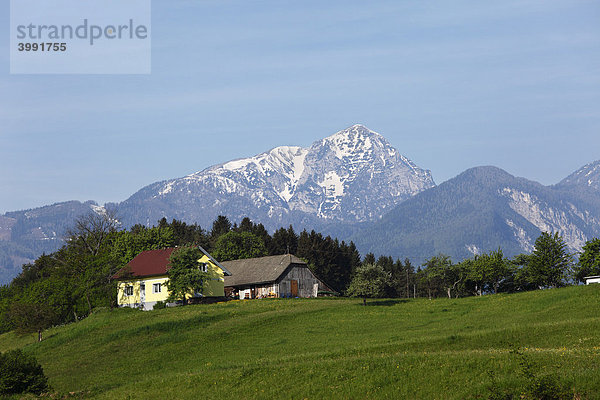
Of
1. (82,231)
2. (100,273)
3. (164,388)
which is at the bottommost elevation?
(164,388)

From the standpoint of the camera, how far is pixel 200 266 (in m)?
99.0

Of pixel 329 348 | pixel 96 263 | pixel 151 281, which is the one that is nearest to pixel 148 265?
pixel 151 281

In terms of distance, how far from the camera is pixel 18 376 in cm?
4572

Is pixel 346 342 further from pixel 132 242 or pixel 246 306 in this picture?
pixel 132 242

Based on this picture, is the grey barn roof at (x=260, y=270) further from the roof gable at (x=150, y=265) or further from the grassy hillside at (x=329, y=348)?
the grassy hillside at (x=329, y=348)

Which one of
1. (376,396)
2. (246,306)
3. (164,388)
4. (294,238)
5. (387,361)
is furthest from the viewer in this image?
(294,238)

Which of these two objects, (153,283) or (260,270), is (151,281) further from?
(260,270)

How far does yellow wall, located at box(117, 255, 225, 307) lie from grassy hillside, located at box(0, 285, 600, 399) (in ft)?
44.0

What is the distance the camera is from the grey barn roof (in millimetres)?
115688

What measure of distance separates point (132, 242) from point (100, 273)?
19807 millimetres

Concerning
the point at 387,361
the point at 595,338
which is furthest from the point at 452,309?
the point at 387,361

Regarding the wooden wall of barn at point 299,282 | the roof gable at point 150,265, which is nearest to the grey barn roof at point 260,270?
the wooden wall of barn at point 299,282

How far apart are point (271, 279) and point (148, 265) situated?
21028 millimetres

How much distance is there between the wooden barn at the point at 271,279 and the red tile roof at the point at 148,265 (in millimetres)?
17703
